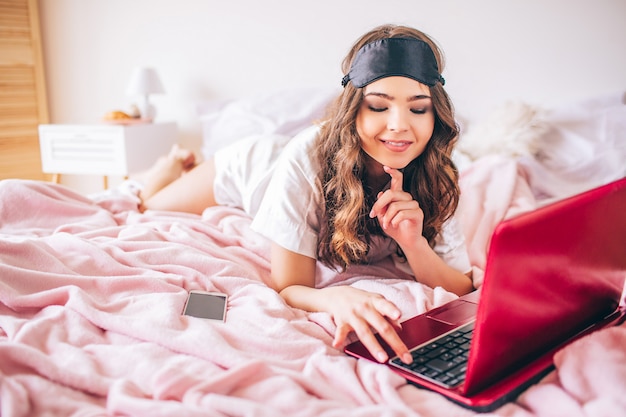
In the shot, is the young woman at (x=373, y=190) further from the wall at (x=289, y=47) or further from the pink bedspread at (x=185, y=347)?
the wall at (x=289, y=47)

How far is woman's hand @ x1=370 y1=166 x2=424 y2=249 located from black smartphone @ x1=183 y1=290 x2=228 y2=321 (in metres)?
Result: 0.28

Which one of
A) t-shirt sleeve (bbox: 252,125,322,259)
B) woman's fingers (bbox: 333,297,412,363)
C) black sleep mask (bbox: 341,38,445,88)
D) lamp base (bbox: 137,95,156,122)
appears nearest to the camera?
woman's fingers (bbox: 333,297,412,363)

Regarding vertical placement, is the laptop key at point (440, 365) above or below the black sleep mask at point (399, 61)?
below

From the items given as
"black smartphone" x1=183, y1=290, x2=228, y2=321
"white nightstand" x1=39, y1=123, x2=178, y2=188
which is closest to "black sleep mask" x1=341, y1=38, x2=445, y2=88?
"black smartphone" x1=183, y1=290, x2=228, y2=321

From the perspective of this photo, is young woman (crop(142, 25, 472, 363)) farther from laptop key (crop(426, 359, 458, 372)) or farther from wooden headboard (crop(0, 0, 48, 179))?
wooden headboard (crop(0, 0, 48, 179))

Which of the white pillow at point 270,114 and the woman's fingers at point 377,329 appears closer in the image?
the woman's fingers at point 377,329

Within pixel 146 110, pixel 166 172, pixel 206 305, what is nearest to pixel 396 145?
pixel 206 305

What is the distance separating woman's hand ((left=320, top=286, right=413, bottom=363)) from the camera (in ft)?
2.14

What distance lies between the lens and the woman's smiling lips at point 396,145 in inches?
32.1

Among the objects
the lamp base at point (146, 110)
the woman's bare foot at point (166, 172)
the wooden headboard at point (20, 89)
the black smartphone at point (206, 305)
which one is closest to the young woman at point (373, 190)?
the black smartphone at point (206, 305)

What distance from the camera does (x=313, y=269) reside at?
96 centimetres

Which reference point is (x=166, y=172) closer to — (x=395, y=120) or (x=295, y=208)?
(x=295, y=208)

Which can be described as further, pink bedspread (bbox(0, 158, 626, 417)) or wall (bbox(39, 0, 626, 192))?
wall (bbox(39, 0, 626, 192))

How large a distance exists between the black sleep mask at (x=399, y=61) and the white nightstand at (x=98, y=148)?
1811mm
